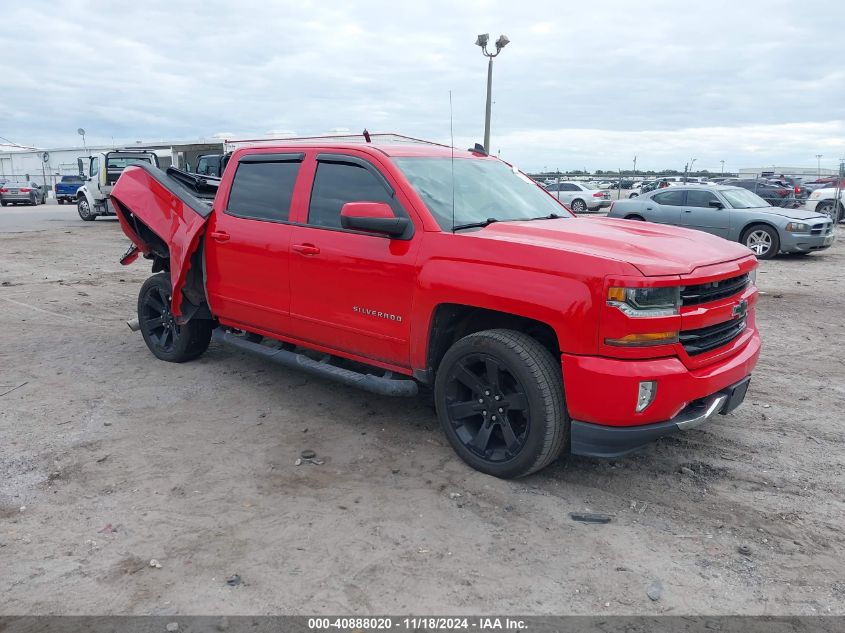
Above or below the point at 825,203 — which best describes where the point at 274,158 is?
above

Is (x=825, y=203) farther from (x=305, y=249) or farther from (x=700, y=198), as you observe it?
(x=305, y=249)

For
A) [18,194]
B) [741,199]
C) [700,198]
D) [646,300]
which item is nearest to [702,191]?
[700,198]

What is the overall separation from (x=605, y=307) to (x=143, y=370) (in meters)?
4.34

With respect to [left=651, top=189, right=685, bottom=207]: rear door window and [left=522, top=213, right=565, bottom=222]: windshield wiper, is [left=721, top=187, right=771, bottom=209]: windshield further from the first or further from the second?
[left=522, top=213, right=565, bottom=222]: windshield wiper

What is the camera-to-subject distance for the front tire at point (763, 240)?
13156 millimetres

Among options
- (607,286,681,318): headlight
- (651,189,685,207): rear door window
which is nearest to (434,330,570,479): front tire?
(607,286,681,318): headlight

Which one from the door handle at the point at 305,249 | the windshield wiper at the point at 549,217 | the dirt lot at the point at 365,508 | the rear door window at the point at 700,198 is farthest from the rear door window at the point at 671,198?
the door handle at the point at 305,249

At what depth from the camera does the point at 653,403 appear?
338 cm

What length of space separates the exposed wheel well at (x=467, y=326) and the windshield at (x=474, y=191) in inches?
20.7

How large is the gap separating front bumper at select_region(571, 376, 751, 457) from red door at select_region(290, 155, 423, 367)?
4.03 feet

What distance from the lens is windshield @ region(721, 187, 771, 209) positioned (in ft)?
44.7

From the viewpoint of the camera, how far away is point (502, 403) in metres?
3.77

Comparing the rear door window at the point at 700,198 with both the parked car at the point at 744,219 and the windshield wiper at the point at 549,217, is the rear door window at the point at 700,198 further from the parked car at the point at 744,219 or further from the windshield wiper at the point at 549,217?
the windshield wiper at the point at 549,217

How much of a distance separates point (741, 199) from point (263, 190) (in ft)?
39.3
